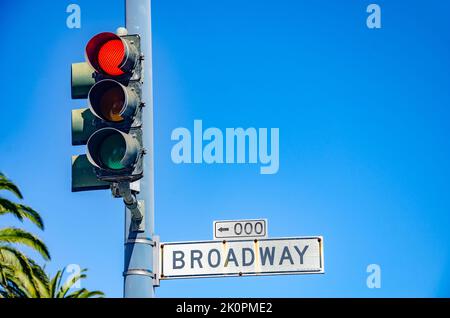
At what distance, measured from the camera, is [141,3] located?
24.5 feet

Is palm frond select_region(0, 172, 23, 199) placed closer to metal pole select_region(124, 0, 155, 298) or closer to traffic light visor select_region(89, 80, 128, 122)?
metal pole select_region(124, 0, 155, 298)

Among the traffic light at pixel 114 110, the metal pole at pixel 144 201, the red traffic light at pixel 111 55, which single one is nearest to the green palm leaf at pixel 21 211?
the metal pole at pixel 144 201

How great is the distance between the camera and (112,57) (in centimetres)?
661

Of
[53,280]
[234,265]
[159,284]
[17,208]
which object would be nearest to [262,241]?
[234,265]

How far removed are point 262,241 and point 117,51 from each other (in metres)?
2.59

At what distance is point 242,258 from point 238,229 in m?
0.50

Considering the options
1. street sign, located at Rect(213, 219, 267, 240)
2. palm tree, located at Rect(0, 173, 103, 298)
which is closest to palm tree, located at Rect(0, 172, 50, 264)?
palm tree, located at Rect(0, 173, 103, 298)

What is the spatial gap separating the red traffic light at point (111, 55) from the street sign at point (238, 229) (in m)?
2.40

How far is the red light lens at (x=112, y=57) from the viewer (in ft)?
21.6

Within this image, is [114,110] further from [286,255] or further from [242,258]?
[286,255]
